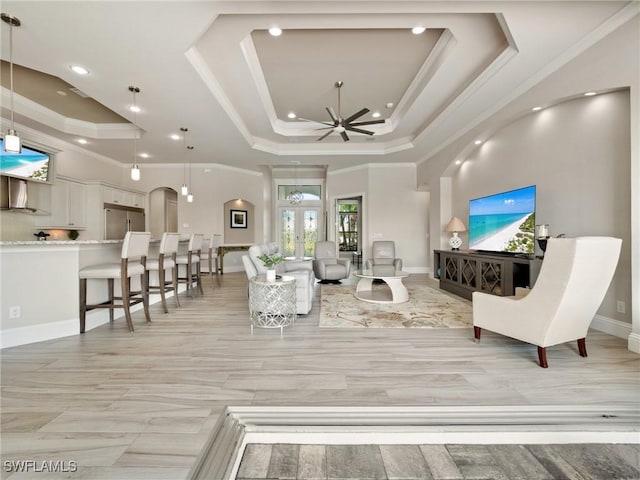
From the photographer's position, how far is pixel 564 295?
2010 mm

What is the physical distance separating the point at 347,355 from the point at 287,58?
11.5 ft

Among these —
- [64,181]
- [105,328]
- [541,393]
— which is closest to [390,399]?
[541,393]

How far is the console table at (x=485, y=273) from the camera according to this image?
11.6 feet

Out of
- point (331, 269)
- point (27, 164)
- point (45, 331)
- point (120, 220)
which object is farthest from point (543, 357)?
point (120, 220)

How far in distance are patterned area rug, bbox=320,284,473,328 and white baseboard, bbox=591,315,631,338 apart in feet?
3.99

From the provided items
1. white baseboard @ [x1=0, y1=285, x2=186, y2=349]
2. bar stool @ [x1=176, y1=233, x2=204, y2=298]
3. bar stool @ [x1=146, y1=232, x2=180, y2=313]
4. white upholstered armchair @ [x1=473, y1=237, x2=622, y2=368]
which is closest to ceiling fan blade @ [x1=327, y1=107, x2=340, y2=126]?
bar stool @ [x1=146, y1=232, x2=180, y2=313]

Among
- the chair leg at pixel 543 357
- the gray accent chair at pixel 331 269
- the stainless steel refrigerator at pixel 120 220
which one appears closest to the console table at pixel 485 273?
the chair leg at pixel 543 357

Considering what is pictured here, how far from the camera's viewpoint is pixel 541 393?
1.79 metres

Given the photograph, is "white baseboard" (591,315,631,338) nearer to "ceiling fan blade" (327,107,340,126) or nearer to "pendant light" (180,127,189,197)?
"ceiling fan blade" (327,107,340,126)

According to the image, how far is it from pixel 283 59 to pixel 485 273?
13.3ft

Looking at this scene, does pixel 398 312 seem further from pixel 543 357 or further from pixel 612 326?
pixel 612 326

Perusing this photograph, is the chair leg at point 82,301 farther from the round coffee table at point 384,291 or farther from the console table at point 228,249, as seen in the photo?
the console table at point 228,249
